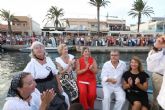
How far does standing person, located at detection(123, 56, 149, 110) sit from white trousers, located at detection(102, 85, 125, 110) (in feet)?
0.45

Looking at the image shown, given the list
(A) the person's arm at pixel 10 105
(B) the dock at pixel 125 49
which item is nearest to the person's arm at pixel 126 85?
(A) the person's arm at pixel 10 105

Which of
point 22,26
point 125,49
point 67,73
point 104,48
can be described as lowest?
point 125,49

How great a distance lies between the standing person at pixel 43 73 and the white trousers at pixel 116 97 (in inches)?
43.7

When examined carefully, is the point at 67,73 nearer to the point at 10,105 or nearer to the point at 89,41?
the point at 10,105

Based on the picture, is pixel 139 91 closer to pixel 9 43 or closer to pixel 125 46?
pixel 125 46

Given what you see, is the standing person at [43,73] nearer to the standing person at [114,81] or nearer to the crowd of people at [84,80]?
the crowd of people at [84,80]

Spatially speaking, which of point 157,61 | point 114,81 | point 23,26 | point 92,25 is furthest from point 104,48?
point 92,25

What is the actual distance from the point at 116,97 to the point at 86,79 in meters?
0.74

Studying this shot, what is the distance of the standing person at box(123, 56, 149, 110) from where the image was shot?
19.3ft

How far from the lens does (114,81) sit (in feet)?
20.4

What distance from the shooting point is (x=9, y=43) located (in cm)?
4475

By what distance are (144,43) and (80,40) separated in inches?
362

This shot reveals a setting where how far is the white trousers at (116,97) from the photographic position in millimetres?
6168

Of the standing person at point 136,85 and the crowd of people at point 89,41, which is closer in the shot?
the standing person at point 136,85
